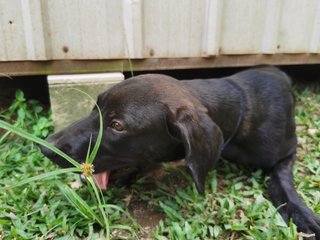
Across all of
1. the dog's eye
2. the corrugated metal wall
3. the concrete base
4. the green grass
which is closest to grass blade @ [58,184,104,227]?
the green grass

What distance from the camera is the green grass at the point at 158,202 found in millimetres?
1875

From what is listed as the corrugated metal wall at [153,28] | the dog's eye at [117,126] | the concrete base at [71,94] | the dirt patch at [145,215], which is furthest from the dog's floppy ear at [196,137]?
the corrugated metal wall at [153,28]

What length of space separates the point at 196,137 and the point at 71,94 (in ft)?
4.65

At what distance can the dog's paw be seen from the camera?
75.2 inches

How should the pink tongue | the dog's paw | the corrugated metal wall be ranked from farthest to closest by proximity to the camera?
1. the corrugated metal wall
2. the pink tongue
3. the dog's paw

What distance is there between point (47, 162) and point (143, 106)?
3.53 ft

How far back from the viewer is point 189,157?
5.89 feet

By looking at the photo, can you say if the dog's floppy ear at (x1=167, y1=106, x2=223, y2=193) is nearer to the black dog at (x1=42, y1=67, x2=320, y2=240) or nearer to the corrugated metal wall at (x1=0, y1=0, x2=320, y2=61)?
the black dog at (x1=42, y1=67, x2=320, y2=240)

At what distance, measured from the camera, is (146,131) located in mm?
1898

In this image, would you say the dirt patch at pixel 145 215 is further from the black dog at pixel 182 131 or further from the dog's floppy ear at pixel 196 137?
the dog's floppy ear at pixel 196 137

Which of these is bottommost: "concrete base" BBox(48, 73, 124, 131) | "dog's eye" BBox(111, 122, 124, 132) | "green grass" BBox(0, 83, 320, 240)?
"green grass" BBox(0, 83, 320, 240)

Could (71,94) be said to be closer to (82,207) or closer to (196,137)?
(82,207)

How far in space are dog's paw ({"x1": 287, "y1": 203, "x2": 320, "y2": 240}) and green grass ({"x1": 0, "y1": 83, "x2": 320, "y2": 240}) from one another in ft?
0.32

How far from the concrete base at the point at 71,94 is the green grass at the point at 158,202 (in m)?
0.17
